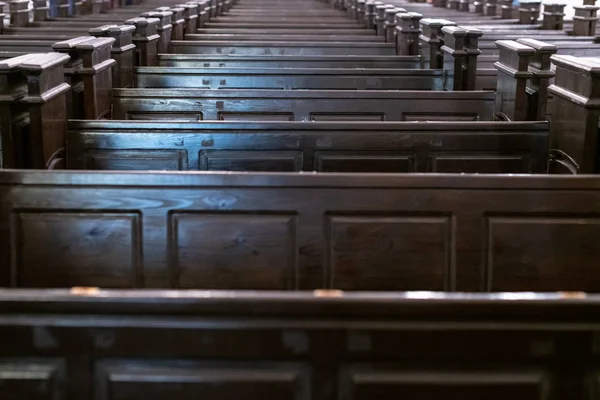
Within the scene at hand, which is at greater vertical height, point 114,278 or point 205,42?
point 205,42

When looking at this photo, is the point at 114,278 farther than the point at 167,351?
Yes

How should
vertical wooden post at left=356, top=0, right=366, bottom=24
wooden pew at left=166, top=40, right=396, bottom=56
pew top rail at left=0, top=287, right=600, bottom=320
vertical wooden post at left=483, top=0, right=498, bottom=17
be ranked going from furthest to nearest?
vertical wooden post at left=483, top=0, right=498, bottom=17 → vertical wooden post at left=356, top=0, right=366, bottom=24 → wooden pew at left=166, top=40, right=396, bottom=56 → pew top rail at left=0, top=287, right=600, bottom=320

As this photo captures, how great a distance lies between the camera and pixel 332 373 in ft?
4.70

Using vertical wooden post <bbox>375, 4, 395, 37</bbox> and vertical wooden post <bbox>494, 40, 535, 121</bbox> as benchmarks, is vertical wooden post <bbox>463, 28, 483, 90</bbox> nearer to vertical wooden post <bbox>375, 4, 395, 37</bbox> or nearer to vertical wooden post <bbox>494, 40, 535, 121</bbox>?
vertical wooden post <bbox>494, 40, 535, 121</bbox>

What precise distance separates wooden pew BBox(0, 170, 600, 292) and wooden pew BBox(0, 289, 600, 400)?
1002 millimetres

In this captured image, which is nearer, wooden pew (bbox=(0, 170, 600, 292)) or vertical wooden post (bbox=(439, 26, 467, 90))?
wooden pew (bbox=(0, 170, 600, 292))

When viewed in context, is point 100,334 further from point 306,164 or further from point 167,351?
point 306,164

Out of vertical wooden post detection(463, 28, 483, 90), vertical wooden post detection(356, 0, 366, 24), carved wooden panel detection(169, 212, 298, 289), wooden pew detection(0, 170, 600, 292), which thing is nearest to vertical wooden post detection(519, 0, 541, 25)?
vertical wooden post detection(356, 0, 366, 24)

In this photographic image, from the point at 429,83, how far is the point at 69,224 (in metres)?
3.45

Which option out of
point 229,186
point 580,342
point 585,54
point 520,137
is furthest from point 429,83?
point 580,342

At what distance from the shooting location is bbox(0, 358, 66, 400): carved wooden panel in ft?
4.71

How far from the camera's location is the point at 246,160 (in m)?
3.54

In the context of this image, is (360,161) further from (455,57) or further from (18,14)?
(18,14)

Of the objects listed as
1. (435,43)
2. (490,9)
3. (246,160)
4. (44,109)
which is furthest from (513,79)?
(490,9)
